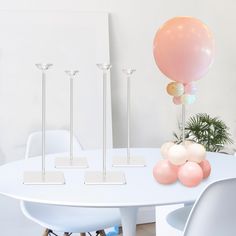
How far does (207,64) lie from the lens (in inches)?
99.6

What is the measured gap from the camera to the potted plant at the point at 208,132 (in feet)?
14.2

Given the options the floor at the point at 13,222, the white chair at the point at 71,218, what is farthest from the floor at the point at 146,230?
the white chair at the point at 71,218

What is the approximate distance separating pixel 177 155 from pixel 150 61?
2.19m

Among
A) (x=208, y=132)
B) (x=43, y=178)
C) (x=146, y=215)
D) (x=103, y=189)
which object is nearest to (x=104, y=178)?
(x=103, y=189)

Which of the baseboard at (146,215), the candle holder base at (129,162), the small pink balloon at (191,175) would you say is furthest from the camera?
the baseboard at (146,215)

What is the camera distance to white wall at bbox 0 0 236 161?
432 cm

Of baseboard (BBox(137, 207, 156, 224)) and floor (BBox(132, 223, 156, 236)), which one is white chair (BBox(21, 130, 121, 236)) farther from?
baseboard (BBox(137, 207, 156, 224))

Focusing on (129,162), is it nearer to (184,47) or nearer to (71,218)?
(71,218)

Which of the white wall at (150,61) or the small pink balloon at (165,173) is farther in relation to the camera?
the white wall at (150,61)

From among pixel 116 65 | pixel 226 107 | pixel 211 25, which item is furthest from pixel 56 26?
pixel 226 107

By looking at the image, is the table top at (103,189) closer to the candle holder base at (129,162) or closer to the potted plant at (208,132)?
the candle holder base at (129,162)

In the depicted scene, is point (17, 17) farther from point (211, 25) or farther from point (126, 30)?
point (211, 25)

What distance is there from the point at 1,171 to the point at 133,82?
6.58 feet

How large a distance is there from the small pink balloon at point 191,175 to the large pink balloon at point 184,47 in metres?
0.43
